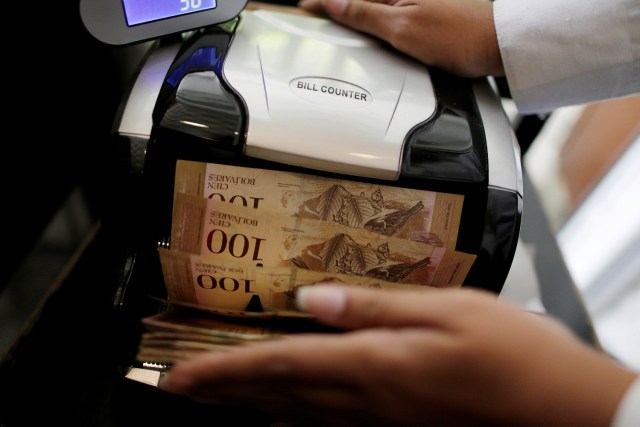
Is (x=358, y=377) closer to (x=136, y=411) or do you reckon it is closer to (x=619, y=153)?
(x=136, y=411)

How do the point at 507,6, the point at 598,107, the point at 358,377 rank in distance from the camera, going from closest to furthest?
the point at 358,377 → the point at 507,6 → the point at 598,107

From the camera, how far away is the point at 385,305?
307mm

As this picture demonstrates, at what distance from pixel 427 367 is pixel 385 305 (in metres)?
0.04

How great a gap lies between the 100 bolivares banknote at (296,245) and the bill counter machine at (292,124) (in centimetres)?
2

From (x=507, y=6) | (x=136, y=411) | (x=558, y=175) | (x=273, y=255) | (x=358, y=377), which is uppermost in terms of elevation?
(x=507, y=6)

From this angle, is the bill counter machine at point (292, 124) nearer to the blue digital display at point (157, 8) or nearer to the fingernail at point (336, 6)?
the blue digital display at point (157, 8)

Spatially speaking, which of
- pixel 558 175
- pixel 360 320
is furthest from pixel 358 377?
pixel 558 175

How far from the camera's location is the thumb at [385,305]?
0.99 ft

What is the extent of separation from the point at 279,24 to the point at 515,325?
0.50 metres

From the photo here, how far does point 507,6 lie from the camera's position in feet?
1.98

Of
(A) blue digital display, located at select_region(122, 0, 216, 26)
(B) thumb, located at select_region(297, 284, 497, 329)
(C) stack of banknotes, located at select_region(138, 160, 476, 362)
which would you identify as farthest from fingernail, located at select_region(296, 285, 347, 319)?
(A) blue digital display, located at select_region(122, 0, 216, 26)

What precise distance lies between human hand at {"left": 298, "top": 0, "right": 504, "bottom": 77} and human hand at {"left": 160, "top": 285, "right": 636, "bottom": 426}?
39 cm

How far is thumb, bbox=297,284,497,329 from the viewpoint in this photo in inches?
11.8

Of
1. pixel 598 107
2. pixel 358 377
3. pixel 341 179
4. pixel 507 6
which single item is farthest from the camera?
pixel 598 107
